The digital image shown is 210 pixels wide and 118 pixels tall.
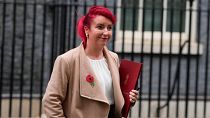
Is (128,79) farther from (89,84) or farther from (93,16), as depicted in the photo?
(93,16)

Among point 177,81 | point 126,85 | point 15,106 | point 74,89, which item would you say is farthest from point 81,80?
point 177,81

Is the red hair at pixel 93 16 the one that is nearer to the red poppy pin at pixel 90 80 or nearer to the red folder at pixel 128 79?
the red poppy pin at pixel 90 80

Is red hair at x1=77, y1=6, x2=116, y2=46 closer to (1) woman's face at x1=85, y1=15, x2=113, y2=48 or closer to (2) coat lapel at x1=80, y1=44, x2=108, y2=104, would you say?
(1) woman's face at x1=85, y1=15, x2=113, y2=48

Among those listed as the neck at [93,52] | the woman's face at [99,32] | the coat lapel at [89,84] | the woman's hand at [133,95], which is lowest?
the woman's hand at [133,95]

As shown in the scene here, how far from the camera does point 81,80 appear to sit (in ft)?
14.8

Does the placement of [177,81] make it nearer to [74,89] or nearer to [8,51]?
[8,51]

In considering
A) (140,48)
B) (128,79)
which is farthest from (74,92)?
(140,48)

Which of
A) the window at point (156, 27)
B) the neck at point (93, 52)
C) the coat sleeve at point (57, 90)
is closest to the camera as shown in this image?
the coat sleeve at point (57, 90)

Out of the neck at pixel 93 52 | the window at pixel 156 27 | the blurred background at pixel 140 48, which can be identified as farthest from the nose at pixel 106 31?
the window at pixel 156 27

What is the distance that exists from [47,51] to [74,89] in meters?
6.96

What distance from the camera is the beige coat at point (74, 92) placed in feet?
14.8

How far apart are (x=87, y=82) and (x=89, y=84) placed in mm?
19

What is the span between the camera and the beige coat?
4.50m

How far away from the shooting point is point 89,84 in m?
4.51
